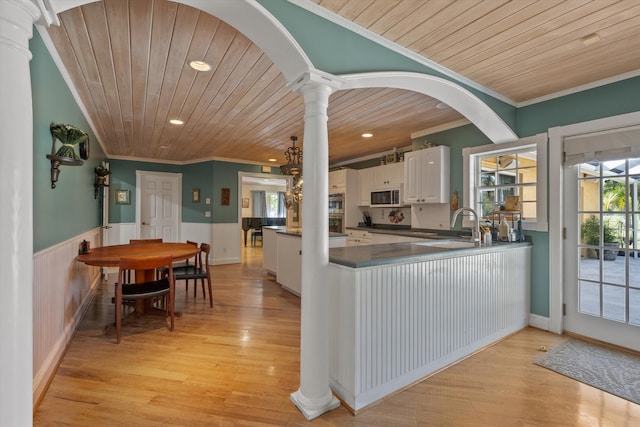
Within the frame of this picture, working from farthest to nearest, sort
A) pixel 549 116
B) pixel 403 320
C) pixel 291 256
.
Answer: pixel 291 256, pixel 549 116, pixel 403 320

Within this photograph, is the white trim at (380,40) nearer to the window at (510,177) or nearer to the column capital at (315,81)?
the column capital at (315,81)

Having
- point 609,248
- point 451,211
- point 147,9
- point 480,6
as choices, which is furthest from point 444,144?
point 147,9

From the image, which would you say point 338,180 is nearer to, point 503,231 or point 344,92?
point 344,92

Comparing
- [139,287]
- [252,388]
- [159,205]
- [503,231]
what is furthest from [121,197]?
[503,231]

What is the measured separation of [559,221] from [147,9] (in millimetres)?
3822

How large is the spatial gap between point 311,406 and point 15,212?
1688 mm

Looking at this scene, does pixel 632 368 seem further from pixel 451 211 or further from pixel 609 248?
pixel 451 211

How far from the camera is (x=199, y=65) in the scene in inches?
94.0

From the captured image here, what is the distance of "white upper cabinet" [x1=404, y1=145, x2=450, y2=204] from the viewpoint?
3977mm

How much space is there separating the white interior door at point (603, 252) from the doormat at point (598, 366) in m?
0.23

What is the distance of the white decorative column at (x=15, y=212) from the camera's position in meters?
0.97

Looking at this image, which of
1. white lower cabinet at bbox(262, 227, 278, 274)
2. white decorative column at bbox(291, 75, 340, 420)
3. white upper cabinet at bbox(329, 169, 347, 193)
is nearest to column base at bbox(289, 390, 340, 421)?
white decorative column at bbox(291, 75, 340, 420)

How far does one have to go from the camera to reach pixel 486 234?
2805 mm

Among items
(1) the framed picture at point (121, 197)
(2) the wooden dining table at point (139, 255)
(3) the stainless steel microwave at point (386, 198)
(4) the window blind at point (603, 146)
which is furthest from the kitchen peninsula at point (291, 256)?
(1) the framed picture at point (121, 197)
